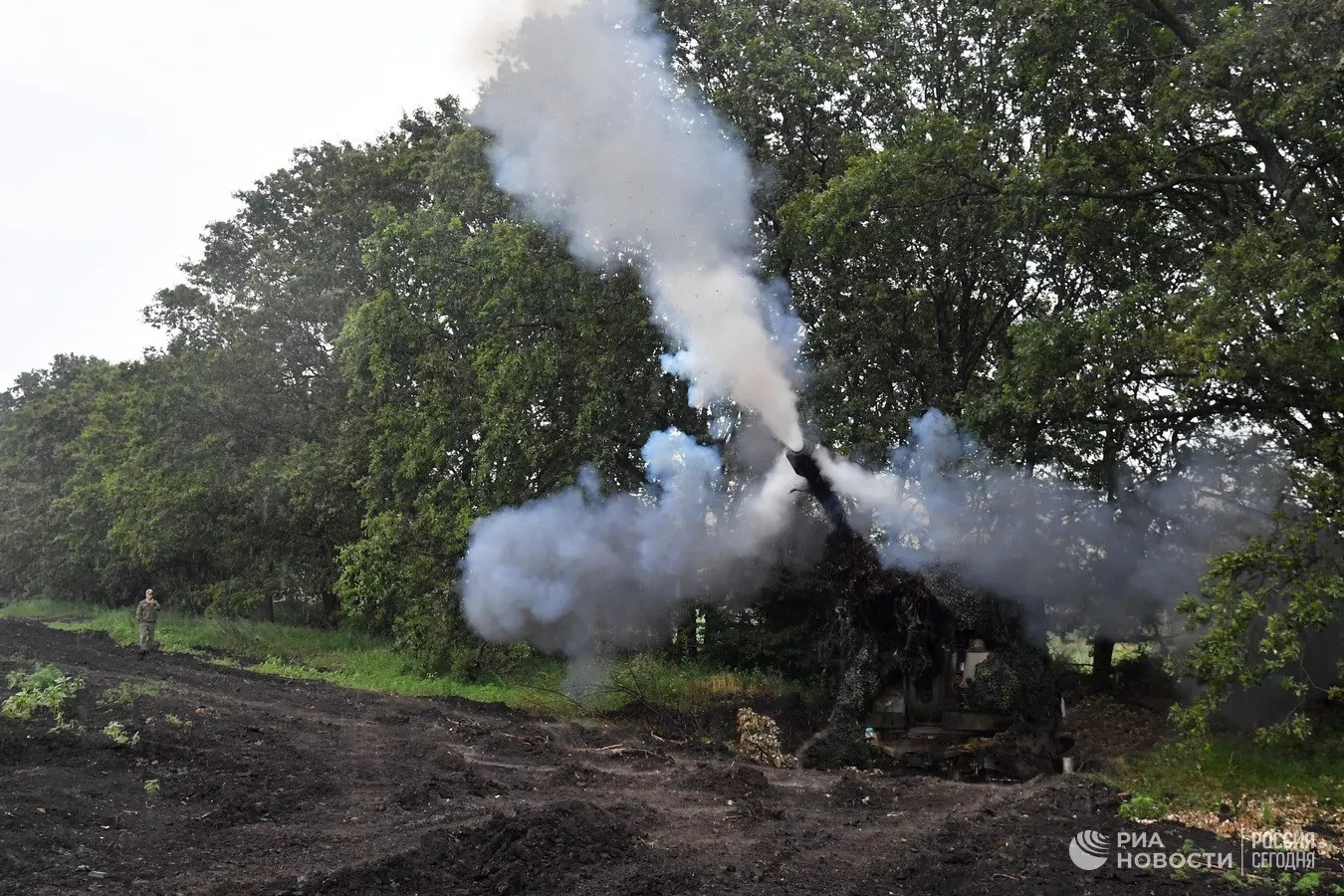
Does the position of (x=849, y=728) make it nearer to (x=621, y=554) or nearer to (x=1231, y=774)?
(x=1231, y=774)

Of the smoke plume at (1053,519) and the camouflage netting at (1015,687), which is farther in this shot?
the smoke plume at (1053,519)

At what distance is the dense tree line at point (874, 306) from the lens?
508 inches

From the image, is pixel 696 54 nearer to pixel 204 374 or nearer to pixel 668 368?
pixel 668 368

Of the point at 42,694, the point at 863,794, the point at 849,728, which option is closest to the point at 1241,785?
the point at 863,794

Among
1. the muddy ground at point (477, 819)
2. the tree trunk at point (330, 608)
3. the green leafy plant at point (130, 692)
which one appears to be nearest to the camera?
the muddy ground at point (477, 819)

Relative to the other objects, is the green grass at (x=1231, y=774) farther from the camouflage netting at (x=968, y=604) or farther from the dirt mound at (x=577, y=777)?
the dirt mound at (x=577, y=777)

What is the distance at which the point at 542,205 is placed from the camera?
21.3m

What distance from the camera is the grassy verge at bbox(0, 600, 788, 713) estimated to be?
747 inches

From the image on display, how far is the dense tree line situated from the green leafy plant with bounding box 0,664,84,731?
27.3 ft

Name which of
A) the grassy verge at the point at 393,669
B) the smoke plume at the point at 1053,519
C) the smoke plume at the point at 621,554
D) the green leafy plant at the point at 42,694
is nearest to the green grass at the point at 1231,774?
the smoke plume at the point at 1053,519

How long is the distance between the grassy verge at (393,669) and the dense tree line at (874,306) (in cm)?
120

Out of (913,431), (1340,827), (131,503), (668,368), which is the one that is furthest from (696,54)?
(131,503)

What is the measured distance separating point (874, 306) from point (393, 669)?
13.0 metres

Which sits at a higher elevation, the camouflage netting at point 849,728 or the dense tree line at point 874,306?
the dense tree line at point 874,306
